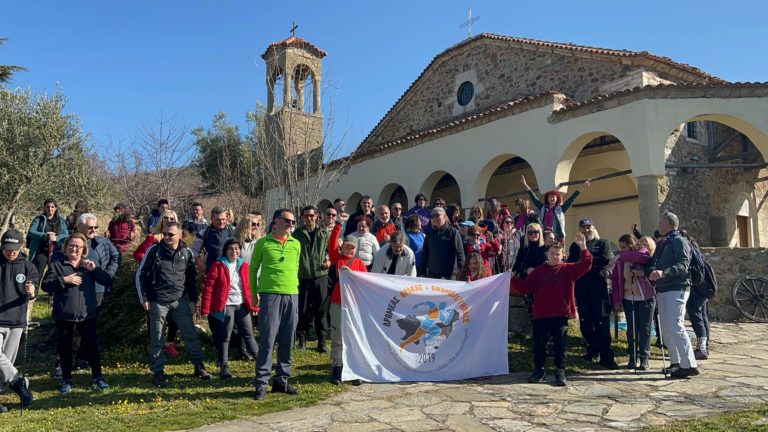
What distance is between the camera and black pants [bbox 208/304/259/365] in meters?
6.44

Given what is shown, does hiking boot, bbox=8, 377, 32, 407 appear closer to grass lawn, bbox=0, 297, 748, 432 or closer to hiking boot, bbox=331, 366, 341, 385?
grass lawn, bbox=0, 297, 748, 432

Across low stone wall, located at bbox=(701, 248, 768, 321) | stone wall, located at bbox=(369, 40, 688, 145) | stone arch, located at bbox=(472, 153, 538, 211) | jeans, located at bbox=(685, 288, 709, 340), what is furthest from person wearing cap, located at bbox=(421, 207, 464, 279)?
stone arch, located at bbox=(472, 153, 538, 211)

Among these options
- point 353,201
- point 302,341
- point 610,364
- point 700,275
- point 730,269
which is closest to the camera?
point 700,275

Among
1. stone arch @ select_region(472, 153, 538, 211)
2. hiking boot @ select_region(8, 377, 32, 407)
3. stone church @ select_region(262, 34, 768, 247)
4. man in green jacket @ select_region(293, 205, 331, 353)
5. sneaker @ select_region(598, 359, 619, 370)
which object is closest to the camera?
hiking boot @ select_region(8, 377, 32, 407)

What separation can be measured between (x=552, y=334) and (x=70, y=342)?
5.23m

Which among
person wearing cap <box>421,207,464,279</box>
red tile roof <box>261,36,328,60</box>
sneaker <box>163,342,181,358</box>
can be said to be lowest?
sneaker <box>163,342,181,358</box>

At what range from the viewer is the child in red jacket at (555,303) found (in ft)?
20.8

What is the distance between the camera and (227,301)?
649 centimetres

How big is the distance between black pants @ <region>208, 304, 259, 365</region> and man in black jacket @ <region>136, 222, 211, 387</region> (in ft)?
0.75

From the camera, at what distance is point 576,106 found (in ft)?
43.5

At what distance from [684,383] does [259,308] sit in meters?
4.62

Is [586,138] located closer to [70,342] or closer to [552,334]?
[552,334]

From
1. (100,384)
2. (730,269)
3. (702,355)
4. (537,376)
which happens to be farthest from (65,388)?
(730,269)

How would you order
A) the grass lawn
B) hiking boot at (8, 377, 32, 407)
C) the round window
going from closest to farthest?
the grass lawn, hiking boot at (8, 377, 32, 407), the round window
